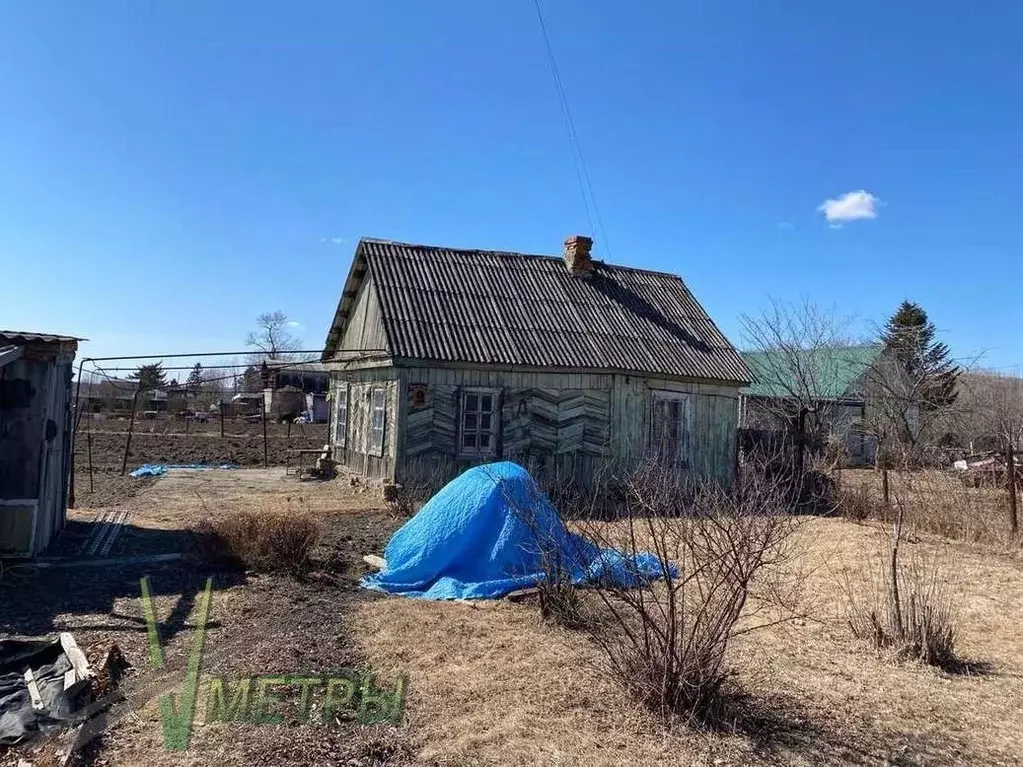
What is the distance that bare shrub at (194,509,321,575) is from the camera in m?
8.29

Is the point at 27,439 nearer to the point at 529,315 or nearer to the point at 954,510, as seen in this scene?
the point at 529,315

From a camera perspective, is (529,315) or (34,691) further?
(529,315)

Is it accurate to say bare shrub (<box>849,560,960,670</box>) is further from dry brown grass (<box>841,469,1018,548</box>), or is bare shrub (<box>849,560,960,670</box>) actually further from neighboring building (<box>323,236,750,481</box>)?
neighboring building (<box>323,236,750,481</box>)

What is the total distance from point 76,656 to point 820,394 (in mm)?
21339

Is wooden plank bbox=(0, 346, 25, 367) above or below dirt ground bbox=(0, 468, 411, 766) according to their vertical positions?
above

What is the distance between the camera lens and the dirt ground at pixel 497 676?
4.26 m

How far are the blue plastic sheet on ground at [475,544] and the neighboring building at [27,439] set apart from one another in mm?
3970

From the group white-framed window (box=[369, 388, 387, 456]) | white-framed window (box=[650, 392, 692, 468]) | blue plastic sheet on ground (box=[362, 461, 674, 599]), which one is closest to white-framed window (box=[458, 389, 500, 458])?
white-framed window (box=[369, 388, 387, 456])

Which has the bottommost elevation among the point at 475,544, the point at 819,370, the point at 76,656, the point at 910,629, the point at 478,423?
the point at 76,656

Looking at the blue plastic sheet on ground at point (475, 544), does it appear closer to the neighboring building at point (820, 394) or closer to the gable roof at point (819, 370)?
the neighboring building at point (820, 394)

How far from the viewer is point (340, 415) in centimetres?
1908

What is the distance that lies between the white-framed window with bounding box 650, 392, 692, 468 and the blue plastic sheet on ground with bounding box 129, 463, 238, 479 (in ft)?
37.6

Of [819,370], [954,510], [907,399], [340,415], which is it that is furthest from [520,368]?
[907,399]

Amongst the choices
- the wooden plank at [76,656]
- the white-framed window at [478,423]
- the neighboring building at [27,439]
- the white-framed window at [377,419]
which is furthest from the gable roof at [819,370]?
the wooden plank at [76,656]
